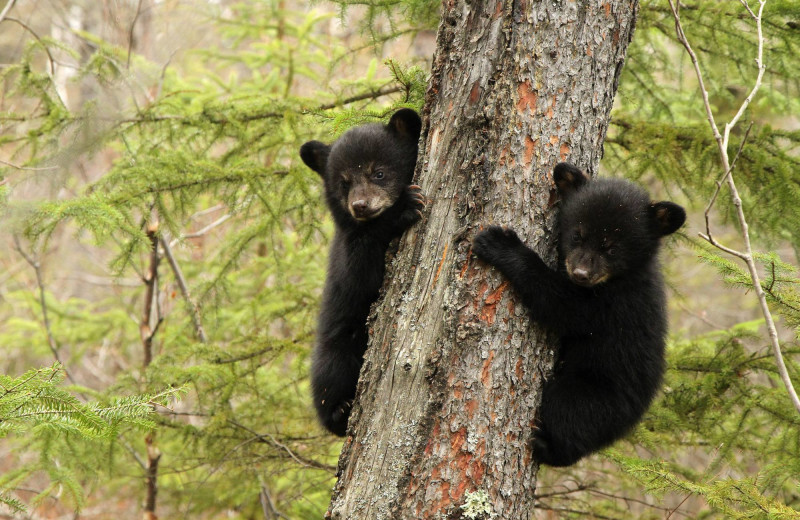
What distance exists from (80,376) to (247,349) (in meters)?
9.53

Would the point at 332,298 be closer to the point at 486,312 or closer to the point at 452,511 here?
the point at 486,312

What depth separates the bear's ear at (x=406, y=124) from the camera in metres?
4.30

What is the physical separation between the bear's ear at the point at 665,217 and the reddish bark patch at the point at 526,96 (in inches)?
49.6

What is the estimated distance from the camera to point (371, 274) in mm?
4074

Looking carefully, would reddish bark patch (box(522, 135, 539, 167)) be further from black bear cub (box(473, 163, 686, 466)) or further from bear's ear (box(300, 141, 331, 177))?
bear's ear (box(300, 141, 331, 177))

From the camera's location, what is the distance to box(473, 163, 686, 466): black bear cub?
3502 mm

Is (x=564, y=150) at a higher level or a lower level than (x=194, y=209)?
lower

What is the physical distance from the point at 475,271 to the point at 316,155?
6.94ft

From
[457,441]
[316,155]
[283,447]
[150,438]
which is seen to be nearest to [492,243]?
[457,441]

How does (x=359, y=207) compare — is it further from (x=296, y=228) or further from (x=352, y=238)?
(x=296, y=228)

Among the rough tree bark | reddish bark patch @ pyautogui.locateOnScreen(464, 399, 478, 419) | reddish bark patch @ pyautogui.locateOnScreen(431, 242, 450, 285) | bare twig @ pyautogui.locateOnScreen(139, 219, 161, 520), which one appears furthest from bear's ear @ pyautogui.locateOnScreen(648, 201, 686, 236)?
bare twig @ pyautogui.locateOnScreen(139, 219, 161, 520)

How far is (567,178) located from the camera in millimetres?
3494

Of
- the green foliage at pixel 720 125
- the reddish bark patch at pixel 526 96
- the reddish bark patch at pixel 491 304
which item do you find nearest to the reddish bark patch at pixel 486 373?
the reddish bark patch at pixel 491 304

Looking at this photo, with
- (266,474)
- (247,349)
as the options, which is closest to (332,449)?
(266,474)
